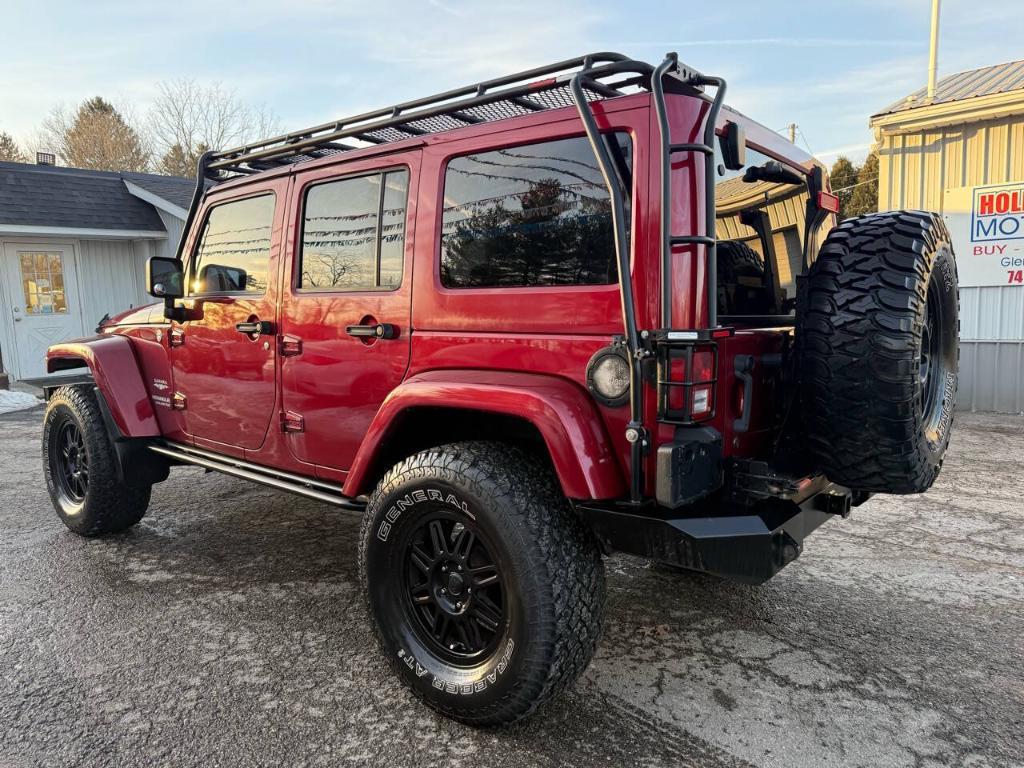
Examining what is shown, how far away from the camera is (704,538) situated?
2131 millimetres

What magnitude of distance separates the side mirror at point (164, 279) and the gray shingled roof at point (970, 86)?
27.8ft

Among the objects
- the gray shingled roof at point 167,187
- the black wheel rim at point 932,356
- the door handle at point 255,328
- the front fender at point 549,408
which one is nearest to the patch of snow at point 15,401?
the gray shingled roof at point 167,187

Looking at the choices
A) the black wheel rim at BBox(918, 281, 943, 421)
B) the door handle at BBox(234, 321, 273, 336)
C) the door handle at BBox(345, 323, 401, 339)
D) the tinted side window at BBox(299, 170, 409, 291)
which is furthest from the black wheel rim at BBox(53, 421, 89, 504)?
the black wheel rim at BBox(918, 281, 943, 421)

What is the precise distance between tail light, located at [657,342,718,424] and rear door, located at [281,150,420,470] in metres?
1.10

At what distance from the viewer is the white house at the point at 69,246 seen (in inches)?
465

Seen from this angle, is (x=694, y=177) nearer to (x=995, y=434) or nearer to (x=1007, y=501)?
(x=1007, y=501)

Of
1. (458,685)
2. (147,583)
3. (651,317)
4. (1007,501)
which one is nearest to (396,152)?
(651,317)

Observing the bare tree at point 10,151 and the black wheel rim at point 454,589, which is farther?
the bare tree at point 10,151

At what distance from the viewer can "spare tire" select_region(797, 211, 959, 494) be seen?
87.0 inches

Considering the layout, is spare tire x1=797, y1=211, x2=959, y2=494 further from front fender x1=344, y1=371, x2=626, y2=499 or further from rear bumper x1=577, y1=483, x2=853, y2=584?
front fender x1=344, y1=371, x2=626, y2=499

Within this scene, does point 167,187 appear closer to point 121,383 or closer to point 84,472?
point 84,472

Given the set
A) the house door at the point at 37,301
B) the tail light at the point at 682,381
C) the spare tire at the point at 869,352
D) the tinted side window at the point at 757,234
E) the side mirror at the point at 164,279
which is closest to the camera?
the tail light at the point at 682,381

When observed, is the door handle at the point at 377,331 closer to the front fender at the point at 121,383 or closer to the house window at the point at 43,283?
the front fender at the point at 121,383

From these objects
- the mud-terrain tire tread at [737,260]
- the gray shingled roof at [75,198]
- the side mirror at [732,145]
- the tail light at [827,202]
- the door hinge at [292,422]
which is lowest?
the door hinge at [292,422]
